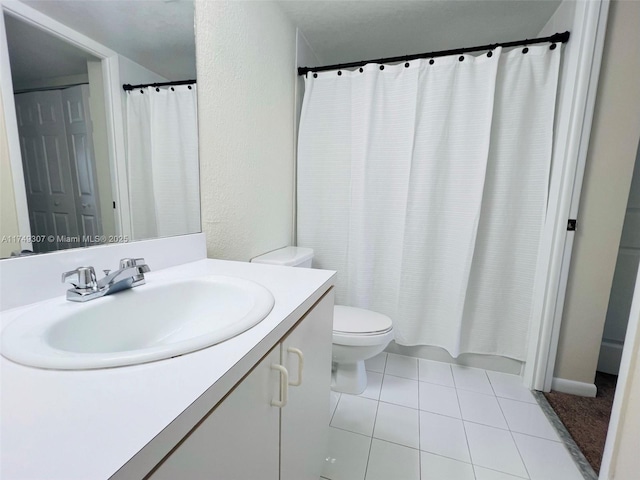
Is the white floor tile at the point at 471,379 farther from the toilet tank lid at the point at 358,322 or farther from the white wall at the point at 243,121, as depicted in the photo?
the white wall at the point at 243,121

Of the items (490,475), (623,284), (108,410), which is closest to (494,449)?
(490,475)

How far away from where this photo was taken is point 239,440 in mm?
472

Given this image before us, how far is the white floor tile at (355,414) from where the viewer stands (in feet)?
4.36

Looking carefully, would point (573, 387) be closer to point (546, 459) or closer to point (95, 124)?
point (546, 459)

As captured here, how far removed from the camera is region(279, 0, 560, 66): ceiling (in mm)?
1511

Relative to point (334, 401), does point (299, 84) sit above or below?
above

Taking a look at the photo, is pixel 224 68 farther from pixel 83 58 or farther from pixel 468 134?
pixel 468 134

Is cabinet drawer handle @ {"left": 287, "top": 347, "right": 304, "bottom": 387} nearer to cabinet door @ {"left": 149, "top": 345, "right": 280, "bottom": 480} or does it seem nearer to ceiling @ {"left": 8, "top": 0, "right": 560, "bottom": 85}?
cabinet door @ {"left": 149, "top": 345, "right": 280, "bottom": 480}

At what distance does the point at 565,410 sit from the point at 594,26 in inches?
71.5

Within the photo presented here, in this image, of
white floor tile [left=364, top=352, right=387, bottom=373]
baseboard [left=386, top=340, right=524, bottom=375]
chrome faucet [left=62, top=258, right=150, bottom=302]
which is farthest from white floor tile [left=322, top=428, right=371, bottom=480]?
chrome faucet [left=62, top=258, right=150, bottom=302]

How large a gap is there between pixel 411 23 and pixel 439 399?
2.11 meters

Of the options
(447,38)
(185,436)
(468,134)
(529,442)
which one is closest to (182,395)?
(185,436)

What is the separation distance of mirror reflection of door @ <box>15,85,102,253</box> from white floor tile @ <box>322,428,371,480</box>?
117 centimetres

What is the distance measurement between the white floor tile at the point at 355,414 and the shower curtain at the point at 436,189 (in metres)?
0.50
